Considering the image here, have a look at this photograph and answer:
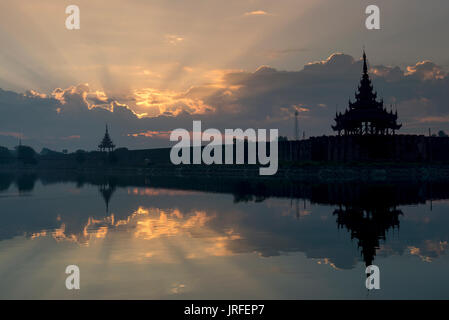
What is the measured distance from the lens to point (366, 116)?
7588cm

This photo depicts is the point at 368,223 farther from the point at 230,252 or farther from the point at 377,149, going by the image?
the point at 377,149

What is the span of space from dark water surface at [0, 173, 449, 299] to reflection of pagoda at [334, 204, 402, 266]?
5cm

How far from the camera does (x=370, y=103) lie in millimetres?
77625

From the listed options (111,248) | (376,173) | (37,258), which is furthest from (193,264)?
(376,173)

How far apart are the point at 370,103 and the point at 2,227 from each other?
67.5m

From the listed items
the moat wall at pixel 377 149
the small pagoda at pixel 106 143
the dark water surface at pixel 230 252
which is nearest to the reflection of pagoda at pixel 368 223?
the dark water surface at pixel 230 252

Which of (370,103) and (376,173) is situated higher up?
(370,103)

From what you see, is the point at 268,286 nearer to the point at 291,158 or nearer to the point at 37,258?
the point at 37,258

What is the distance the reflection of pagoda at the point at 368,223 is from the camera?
643 inches

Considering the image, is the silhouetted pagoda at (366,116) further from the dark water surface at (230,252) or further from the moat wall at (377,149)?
the dark water surface at (230,252)

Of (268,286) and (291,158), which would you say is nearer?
→ (268,286)

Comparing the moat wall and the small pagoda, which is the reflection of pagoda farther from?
the small pagoda

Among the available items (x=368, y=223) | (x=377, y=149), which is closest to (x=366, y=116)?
(x=377, y=149)
